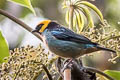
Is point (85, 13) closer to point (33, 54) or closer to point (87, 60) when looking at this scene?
point (33, 54)

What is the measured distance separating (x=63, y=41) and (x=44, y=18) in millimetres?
2759

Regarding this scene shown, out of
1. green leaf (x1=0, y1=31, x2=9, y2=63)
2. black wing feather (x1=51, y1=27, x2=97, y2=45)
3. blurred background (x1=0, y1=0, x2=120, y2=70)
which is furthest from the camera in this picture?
blurred background (x1=0, y1=0, x2=120, y2=70)

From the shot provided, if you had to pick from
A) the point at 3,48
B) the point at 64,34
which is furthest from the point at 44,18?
the point at 3,48

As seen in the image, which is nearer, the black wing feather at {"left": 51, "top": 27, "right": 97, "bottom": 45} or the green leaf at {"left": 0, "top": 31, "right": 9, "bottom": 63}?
the green leaf at {"left": 0, "top": 31, "right": 9, "bottom": 63}

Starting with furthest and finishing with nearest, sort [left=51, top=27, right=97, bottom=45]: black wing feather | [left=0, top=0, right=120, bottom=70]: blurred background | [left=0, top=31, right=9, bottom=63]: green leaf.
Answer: [left=0, top=0, right=120, bottom=70]: blurred background → [left=51, top=27, right=97, bottom=45]: black wing feather → [left=0, top=31, right=9, bottom=63]: green leaf

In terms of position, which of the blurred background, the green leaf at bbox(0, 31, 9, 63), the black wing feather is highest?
the blurred background

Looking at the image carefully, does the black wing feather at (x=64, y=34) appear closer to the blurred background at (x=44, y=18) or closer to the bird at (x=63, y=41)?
the bird at (x=63, y=41)

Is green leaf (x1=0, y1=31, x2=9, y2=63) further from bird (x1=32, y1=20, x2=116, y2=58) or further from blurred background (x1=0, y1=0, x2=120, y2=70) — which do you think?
blurred background (x1=0, y1=0, x2=120, y2=70)

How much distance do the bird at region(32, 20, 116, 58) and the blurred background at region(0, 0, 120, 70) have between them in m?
1.81

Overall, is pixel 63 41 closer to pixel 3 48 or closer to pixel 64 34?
pixel 64 34

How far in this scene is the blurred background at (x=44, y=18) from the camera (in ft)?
11.1

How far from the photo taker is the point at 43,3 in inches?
177

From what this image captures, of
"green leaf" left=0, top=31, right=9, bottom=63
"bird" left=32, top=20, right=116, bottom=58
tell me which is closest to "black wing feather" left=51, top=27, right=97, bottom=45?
"bird" left=32, top=20, right=116, bottom=58

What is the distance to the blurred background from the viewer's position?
3.38 meters
